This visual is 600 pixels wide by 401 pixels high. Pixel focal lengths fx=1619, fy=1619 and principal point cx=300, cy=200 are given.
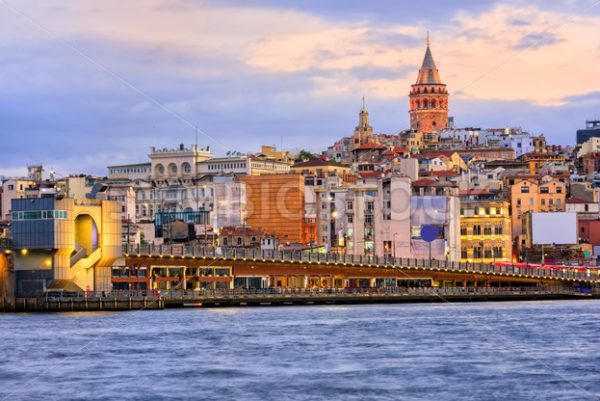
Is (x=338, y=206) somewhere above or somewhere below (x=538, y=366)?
above

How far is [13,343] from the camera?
74.3 m

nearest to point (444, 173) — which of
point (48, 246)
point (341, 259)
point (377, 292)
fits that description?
point (341, 259)

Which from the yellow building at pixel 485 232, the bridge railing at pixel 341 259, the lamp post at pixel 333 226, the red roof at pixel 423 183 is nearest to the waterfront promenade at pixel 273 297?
the bridge railing at pixel 341 259

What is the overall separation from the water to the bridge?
844 inches

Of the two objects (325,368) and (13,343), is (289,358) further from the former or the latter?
(13,343)

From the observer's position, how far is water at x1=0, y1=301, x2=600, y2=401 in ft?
185

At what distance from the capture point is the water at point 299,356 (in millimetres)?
56438

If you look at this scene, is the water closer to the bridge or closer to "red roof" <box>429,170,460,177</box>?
the bridge

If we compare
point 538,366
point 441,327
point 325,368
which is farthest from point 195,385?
point 441,327

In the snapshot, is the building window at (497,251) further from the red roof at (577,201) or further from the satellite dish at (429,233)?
the red roof at (577,201)

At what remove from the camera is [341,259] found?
Result: 123 metres

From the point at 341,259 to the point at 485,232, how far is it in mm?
33459

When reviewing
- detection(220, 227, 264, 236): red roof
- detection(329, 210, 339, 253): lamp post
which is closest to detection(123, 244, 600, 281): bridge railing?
detection(329, 210, 339, 253): lamp post

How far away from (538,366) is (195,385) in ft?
45.8
